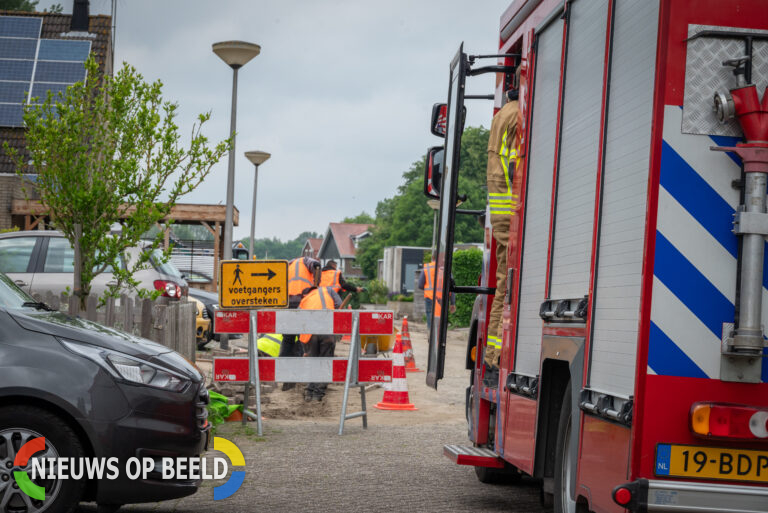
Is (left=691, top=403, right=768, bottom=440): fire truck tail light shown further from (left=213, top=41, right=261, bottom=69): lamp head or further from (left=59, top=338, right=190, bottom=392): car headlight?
(left=213, top=41, right=261, bottom=69): lamp head

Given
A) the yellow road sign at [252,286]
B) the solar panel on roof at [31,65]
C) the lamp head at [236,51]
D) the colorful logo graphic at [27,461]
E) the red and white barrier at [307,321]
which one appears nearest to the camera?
the colorful logo graphic at [27,461]

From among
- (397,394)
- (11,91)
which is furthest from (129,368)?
(11,91)

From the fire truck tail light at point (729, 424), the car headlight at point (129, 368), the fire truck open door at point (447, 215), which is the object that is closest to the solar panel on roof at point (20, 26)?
the fire truck open door at point (447, 215)

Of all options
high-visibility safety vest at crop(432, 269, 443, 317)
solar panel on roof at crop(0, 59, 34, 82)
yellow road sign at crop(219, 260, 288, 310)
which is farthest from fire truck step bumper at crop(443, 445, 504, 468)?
solar panel on roof at crop(0, 59, 34, 82)

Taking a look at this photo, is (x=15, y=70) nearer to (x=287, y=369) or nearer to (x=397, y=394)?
(x=397, y=394)

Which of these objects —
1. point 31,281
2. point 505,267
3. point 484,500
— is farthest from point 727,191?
point 31,281

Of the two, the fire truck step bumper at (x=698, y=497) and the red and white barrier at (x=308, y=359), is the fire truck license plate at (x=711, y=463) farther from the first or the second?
the red and white barrier at (x=308, y=359)

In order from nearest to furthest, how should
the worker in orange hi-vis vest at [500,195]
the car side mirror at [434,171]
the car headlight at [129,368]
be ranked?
the car headlight at [129,368]
the worker in orange hi-vis vest at [500,195]
the car side mirror at [434,171]

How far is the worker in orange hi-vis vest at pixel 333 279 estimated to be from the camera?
52.6 feet

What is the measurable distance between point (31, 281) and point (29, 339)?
916 centimetres

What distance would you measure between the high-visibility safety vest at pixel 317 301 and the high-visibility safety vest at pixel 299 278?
0.59 m

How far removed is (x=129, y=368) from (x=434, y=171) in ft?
10.5

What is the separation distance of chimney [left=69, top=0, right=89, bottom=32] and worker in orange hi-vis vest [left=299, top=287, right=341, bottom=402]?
2201cm

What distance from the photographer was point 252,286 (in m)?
11.5
